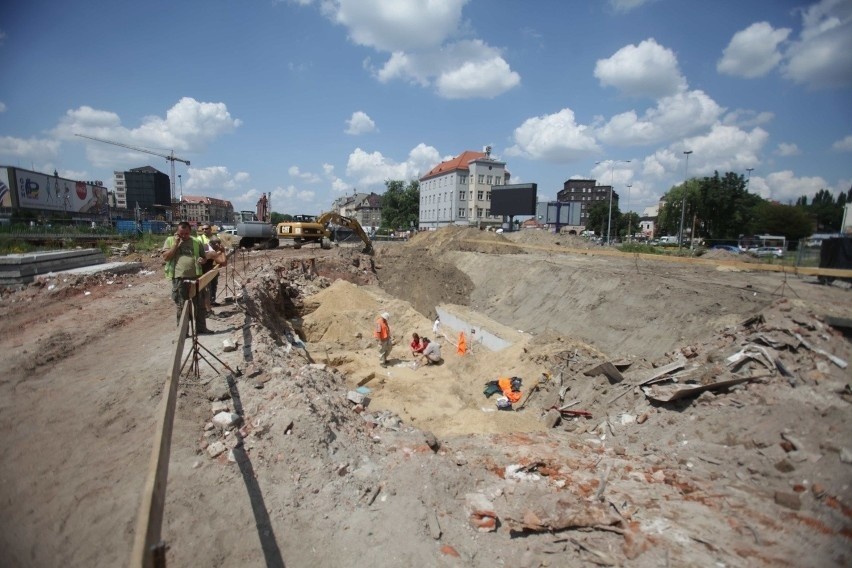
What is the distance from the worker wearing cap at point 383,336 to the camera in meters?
10.7

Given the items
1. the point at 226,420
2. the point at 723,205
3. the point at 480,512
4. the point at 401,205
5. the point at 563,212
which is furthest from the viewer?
the point at 401,205

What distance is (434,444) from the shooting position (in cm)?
558

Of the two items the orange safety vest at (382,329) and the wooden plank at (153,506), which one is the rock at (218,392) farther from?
the orange safety vest at (382,329)

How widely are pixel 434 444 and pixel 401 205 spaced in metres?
77.1

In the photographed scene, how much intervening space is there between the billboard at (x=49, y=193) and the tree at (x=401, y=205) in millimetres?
45800

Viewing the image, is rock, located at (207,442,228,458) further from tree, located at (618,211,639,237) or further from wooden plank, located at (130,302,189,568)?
tree, located at (618,211,639,237)

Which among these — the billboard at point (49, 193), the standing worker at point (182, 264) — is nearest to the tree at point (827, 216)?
the standing worker at point (182, 264)

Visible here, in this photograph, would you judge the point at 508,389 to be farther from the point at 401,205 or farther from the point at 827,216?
the point at 401,205

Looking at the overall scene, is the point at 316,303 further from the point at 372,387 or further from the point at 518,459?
the point at 518,459

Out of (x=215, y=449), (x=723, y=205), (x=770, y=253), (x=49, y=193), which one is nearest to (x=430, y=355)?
(x=215, y=449)

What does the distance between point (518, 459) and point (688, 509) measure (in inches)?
76.7

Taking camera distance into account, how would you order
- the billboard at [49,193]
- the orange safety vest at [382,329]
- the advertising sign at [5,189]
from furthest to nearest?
the billboard at [49,193], the advertising sign at [5,189], the orange safety vest at [382,329]

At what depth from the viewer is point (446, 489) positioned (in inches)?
173

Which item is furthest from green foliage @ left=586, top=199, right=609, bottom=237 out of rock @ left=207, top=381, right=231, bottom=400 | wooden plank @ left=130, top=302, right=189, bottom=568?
wooden plank @ left=130, top=302, right=189, bottom=568
